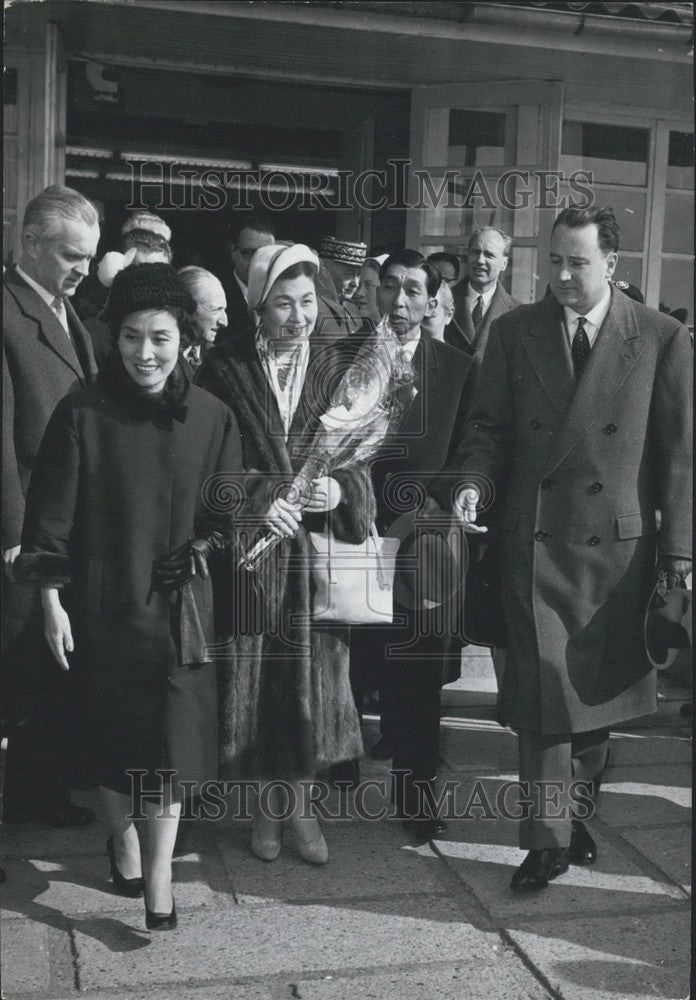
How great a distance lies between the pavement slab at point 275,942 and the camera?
3.09 metres

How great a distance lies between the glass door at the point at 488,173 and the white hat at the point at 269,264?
47 centimetres

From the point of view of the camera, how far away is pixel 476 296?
4016 millimetres

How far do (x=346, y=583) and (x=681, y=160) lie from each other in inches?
79.7

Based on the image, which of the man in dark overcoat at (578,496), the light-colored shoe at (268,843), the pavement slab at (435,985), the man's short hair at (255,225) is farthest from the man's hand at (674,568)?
the man's short hair at (255,225)

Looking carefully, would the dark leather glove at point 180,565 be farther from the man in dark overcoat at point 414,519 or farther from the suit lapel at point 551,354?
the suit lapel at point 551,354

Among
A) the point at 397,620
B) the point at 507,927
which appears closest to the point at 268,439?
the point at 397,620

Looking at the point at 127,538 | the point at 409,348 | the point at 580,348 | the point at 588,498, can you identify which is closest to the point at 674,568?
the point at 588,498

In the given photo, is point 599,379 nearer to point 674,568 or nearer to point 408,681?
point 674,568

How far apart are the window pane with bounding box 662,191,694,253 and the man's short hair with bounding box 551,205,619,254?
2.61 feet

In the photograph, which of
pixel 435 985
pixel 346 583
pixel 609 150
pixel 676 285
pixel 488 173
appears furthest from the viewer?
pixel 676 285

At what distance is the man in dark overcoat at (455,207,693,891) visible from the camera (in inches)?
143

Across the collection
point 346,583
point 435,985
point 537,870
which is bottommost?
point 435,985

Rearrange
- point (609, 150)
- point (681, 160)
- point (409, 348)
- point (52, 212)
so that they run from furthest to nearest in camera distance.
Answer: point (609, 150) → point (681, 160) → point (409, 348) → point (52, 212)

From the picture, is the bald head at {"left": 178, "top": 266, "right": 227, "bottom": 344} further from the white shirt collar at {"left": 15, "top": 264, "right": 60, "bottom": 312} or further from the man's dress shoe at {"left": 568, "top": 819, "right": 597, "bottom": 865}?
the man's dress shoe at {"left": 568, "top": 819, "right": 597, "bottom": 865}
